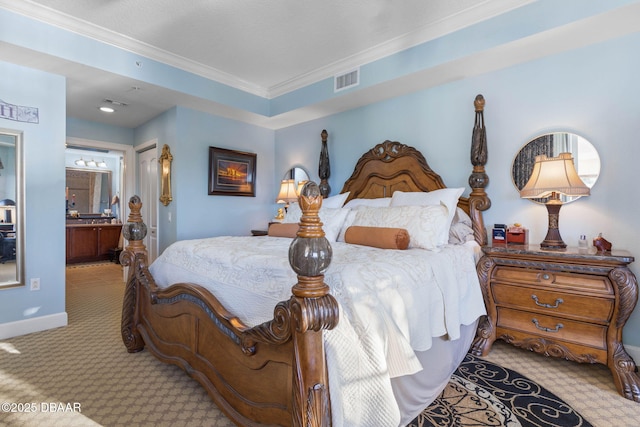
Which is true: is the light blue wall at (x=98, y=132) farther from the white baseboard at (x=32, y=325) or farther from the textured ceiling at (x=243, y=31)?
the white baseboard at (x=32, y=325)

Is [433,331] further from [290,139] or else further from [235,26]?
[290,139]

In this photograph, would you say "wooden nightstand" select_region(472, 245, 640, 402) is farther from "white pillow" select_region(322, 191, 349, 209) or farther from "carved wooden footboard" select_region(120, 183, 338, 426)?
"carved wooden footboard" select_region(120, 183, 338, 426)

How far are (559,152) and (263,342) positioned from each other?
2.71m

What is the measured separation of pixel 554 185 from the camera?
90.6 inches

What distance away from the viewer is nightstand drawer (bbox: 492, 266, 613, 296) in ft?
6.83

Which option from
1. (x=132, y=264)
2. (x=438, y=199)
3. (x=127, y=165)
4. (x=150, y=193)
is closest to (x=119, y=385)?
(x=132, y=264)

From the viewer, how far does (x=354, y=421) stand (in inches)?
47.8

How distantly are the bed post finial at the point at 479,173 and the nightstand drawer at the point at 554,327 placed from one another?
69 cm

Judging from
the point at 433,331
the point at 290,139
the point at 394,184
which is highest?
the point at 290,139

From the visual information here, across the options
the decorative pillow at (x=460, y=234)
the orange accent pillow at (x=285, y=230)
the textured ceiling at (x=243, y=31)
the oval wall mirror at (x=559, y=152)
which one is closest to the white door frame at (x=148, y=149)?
the textured ceiling at (x=243, y=31)

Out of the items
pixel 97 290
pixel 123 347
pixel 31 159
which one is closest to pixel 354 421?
pixel 123 347

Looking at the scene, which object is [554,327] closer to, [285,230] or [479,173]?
[479,173]

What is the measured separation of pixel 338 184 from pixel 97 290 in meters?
3.78

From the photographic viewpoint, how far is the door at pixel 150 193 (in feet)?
15.0
